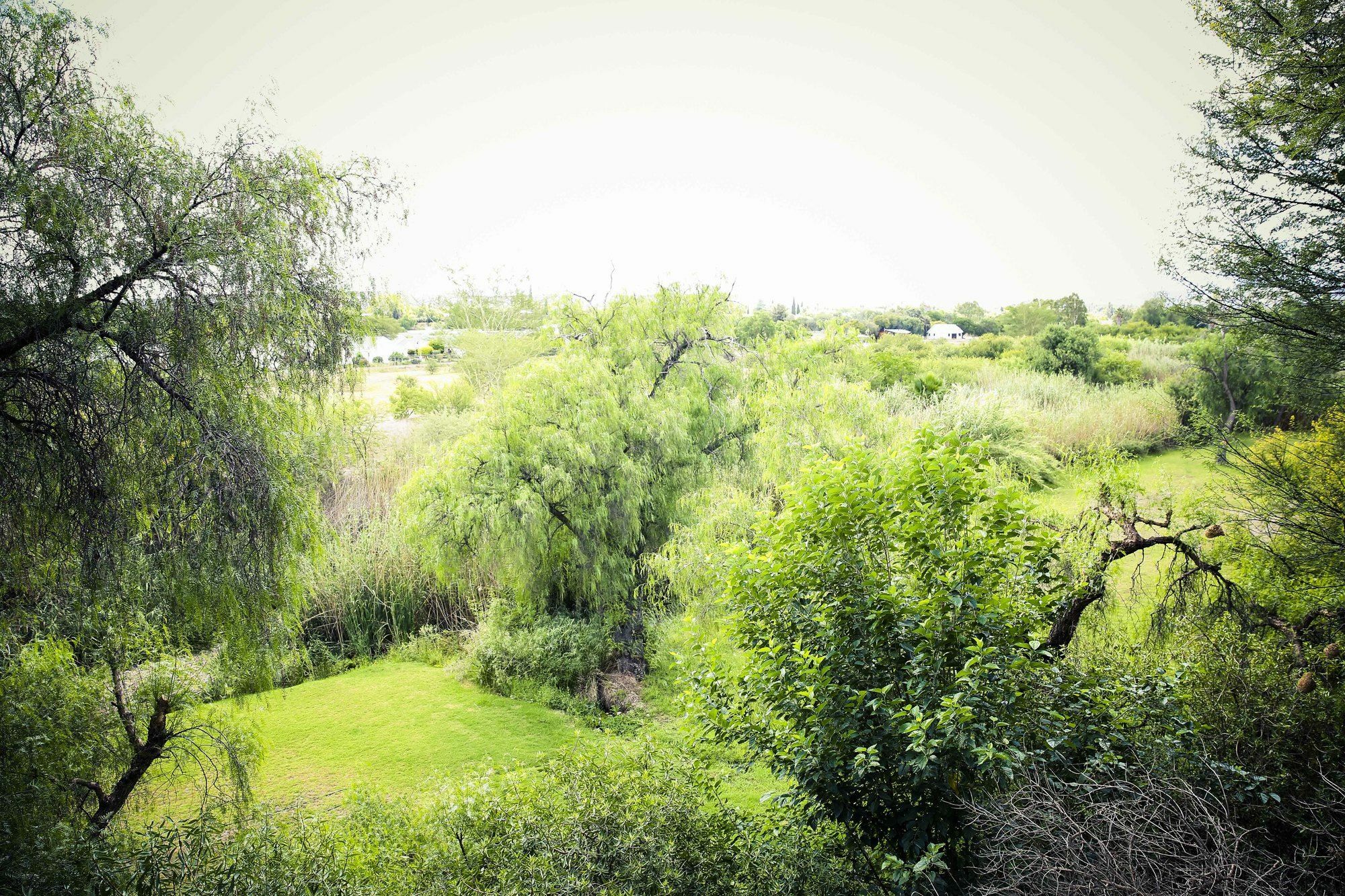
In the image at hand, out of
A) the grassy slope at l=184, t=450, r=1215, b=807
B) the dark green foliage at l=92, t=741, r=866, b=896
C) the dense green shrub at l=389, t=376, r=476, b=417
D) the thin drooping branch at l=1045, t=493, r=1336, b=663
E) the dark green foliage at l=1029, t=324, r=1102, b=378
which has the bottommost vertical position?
the grassy slope at l=184, t=450, r=1215, b=807

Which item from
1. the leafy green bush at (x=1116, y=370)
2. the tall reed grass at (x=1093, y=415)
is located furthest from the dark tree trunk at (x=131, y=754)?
the leafy green bush at (x=1116, y=370)

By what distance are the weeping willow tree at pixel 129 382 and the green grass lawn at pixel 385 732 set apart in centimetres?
234

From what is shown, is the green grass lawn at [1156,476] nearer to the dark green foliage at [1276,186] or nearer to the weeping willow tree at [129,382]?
the dark green foliage at [1276,186]

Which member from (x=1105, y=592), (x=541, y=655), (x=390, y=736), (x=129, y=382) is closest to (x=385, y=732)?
(x=390, y=736)

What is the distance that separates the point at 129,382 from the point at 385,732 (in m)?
6.74

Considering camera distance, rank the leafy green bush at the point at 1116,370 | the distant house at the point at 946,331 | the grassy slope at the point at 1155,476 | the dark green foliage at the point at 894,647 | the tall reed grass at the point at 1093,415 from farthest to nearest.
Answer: the distant house at the point at 946,331 < the leafy green bush at the point at 1116,370 < the tall reed grass at the point at 1093,415 < the grassy slope at the point at 1155,476 < the dark green foliage at the point at 894,647

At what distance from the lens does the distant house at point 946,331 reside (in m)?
53.8

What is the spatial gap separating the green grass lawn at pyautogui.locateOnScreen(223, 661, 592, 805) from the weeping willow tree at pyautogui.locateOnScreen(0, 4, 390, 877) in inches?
92.1

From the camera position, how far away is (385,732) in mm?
9133

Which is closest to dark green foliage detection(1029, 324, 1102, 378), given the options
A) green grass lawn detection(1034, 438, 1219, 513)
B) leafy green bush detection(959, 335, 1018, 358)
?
leafy green bush detection(959, 335, 1018, 358)

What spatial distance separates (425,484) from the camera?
10.2m

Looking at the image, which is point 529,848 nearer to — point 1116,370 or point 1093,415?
point 1093,415

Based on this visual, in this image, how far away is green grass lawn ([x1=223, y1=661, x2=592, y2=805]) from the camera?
7.92 metres

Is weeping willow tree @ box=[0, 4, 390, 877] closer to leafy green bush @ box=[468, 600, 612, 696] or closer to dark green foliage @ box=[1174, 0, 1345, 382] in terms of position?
leafy green bush @ box=[468, 600, 612, 696]
